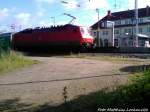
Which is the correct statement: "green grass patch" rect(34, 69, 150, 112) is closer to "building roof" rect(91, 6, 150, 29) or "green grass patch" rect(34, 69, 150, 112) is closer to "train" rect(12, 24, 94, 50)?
"train" rect(12, 24, 94, 50)

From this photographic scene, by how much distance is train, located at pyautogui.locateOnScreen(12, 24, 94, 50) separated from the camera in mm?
29100

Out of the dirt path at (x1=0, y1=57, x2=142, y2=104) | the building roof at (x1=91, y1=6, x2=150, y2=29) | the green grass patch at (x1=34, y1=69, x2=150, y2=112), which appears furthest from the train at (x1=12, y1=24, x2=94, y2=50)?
the building roof at (x1=91, y1=6, x2=150, y2=29)

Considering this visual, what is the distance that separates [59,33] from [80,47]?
2.34 m

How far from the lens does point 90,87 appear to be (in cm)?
1073

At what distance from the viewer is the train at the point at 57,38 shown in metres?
29.1

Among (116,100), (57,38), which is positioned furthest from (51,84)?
(57,38)

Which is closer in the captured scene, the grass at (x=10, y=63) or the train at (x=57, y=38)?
the grass at (x=10, y=63)

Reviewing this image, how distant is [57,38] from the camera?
30.5m

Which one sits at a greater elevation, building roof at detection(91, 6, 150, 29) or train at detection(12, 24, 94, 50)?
building roof at detection(91, 6, 150, 29)

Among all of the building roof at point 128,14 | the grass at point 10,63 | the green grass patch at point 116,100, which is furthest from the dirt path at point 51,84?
the building roof at point 128,14

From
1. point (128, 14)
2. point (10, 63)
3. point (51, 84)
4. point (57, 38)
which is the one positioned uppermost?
point (128, 14)

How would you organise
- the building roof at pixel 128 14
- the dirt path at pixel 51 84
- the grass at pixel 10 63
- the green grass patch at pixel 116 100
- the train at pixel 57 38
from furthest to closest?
the building roof at pixel 128 14 < the train at pixel 57 38 < the grass at pixel 10 63 < the dirt path at pixel 51 84 < the green grass patch at pixel 116 100

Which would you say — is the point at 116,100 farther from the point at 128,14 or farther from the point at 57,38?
the point at 128,14

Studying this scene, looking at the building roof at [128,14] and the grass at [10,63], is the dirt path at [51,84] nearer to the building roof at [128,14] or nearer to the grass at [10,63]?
the grass at [10,63]
